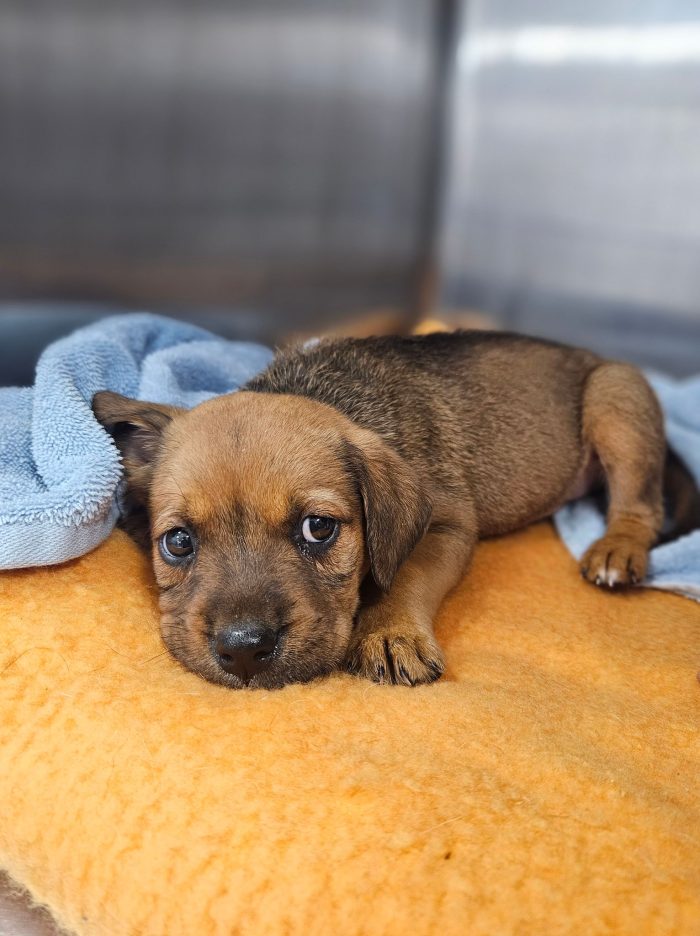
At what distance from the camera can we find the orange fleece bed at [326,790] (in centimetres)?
186

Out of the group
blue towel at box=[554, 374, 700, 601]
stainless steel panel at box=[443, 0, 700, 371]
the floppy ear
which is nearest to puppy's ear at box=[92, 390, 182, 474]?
the floppy ear

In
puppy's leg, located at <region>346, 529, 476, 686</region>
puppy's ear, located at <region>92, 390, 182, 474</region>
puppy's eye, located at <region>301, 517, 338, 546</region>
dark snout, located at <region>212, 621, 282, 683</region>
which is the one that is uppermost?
puppy's ear, located at <region>92, 390, 182, 474</region>

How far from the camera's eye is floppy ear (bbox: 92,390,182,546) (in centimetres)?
294

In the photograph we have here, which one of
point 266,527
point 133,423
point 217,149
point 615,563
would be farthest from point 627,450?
point 217,149

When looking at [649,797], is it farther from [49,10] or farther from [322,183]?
[322,183]

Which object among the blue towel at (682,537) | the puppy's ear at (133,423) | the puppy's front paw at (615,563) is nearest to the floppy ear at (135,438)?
the puppy's ear at (133,423)

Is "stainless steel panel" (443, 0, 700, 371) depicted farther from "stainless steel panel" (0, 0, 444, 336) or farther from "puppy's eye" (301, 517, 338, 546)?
"puppy's eye" (301, 517, 338, 546)

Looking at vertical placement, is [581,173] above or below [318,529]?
above

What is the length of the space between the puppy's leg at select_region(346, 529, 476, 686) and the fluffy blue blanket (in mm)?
845

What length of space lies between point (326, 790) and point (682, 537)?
2.17 m

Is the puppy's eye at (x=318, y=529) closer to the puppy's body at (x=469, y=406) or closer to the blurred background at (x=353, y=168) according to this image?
the puppy's body at (x=469, y=406)

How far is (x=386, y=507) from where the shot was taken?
2.76m

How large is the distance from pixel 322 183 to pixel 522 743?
406cm

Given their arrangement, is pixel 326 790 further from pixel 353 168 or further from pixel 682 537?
pixel 353 168
